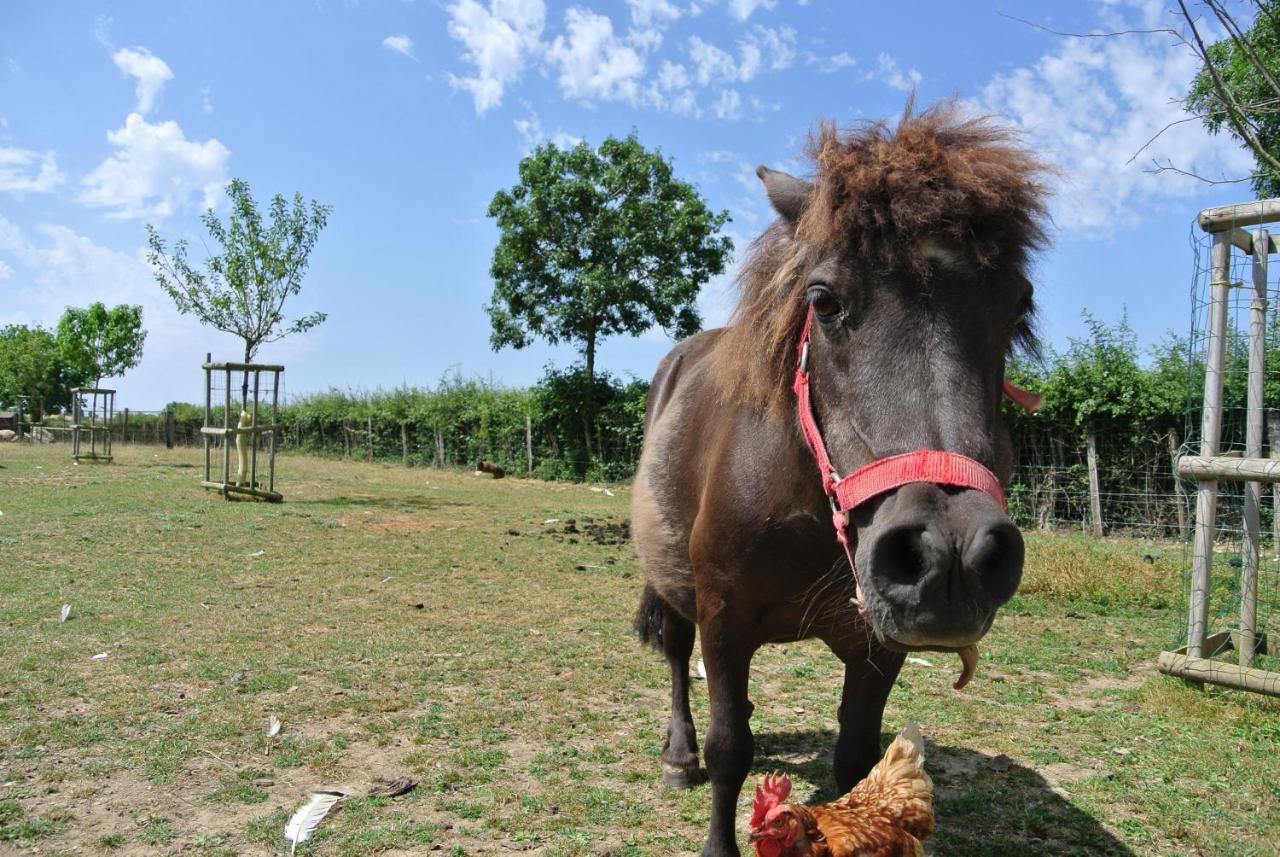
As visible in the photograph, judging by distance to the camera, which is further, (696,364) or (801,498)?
(696,364)

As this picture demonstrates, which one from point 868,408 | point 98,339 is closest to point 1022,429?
point 868,408

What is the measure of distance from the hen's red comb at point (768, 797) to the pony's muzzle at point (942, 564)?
104 centimetres

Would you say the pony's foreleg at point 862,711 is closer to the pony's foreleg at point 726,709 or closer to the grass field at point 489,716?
the pony's foreleg at point 726,709

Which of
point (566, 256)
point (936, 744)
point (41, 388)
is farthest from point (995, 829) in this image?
point (41, 388)

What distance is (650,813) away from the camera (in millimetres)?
3355

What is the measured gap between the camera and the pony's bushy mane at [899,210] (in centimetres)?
194

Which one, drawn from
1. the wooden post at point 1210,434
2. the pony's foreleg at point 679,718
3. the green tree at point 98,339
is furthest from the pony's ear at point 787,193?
the green tree at point 98,339

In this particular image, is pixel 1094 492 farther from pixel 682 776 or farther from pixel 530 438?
pixel 530 438

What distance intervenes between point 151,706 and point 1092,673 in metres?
6.07

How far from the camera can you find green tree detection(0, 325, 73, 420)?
47.6 metres

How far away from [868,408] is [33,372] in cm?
6023

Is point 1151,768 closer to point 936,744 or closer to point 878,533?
point 936,744

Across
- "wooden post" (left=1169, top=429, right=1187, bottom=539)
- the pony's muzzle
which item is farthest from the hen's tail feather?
"wooden post" (left=1169, top=429, right=1187, bottom=539)

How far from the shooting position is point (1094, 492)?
41.7ft
